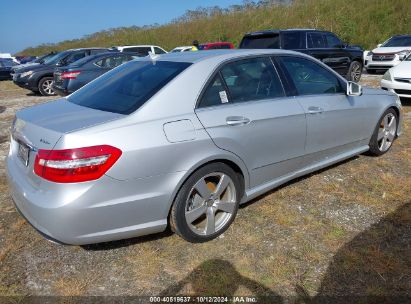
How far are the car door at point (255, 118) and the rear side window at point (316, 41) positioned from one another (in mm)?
7229

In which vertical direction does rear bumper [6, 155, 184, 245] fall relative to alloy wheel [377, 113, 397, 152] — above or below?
above

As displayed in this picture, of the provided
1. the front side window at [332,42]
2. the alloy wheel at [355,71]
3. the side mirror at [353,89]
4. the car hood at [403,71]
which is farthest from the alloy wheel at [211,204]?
the alloy wheel at [355,71]

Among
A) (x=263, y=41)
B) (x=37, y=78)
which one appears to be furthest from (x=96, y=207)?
(x=37, y=78)

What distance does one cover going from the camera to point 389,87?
8227 mm

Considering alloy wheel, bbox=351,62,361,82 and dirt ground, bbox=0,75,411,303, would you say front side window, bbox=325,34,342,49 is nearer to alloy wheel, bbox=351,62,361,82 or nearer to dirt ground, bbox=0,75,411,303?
alloy wheel, bbox=351,62,361,82

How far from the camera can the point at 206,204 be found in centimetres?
309

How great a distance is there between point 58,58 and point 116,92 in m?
12.1

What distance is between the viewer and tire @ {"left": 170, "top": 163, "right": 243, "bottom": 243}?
2879mm

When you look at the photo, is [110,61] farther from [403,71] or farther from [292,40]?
[403,71]

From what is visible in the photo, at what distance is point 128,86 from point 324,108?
202 cm

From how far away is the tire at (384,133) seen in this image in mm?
4895

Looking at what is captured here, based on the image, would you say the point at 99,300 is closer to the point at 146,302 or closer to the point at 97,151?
the point at 146,302

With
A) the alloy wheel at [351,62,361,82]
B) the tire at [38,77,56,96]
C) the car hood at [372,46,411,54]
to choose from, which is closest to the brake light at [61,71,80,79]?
the tire at [38,77,56,96]

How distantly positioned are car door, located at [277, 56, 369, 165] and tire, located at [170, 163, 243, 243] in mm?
1095
